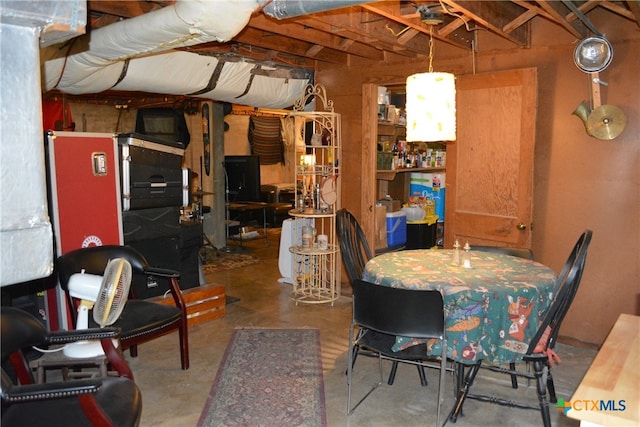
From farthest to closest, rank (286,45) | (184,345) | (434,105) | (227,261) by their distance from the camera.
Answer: (227,261) < (286,45) < (184,345) < (434,105)

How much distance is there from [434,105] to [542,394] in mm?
1646

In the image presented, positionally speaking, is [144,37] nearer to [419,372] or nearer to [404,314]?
[404,314]

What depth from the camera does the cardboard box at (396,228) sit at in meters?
5.35

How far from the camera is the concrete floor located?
2857 millimetres

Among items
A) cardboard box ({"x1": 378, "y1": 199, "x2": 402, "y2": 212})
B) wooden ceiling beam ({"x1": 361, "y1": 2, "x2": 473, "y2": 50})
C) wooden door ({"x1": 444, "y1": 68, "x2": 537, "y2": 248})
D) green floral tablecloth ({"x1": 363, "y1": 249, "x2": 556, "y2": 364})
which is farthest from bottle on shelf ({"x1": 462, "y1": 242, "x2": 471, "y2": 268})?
cardboard box ({"x1": 378, "y1": 199, "x2": 402, "y2": 212})

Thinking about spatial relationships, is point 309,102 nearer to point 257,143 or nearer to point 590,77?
point 590,77

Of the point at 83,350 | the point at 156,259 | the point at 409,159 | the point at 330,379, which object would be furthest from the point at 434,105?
the point at 409,159

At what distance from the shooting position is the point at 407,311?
8.23ft

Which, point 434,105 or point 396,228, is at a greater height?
point 434,105

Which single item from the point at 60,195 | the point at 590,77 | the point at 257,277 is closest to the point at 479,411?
the point at 590,77

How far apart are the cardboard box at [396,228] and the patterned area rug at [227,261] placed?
85.5 inches

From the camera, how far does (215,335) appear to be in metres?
4.11

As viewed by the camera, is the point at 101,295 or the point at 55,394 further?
the point at 101,295

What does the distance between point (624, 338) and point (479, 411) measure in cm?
104
